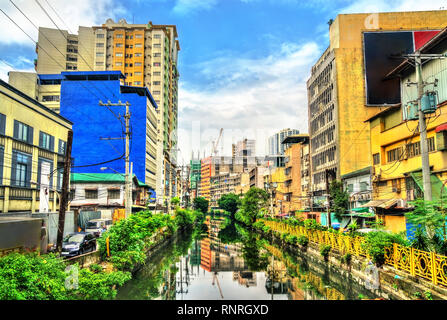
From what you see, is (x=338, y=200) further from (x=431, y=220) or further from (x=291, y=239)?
(x=431, y=220)

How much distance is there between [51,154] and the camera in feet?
108

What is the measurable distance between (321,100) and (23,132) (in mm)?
48197

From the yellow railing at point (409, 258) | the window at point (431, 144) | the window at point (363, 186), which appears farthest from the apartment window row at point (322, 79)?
the yellow railing at point (409, 258)

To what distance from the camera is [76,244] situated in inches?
909

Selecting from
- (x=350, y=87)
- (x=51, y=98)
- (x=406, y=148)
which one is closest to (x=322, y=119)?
(x=350, y=87)

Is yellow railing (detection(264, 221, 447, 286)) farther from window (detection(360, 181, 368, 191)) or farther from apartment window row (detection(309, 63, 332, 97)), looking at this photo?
apartment window row (detection(309, 63, 332, 97))

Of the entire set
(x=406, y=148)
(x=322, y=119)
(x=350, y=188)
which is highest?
(x=322, y=119)

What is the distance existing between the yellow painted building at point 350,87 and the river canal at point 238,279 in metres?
Answer: 22.2

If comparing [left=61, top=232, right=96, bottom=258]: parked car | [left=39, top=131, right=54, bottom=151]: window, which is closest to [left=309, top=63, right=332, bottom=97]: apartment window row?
[left=39, top=131, right=54, bottom=151]: window

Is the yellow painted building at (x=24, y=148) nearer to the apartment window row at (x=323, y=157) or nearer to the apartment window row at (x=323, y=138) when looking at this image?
the apartment window row at (x=323, y=157)

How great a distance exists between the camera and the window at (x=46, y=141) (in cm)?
3112

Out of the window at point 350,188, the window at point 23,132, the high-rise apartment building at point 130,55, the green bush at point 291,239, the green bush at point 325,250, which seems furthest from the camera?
the high-rise apartment building at point 130,55

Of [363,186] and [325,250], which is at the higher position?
[363,186]
